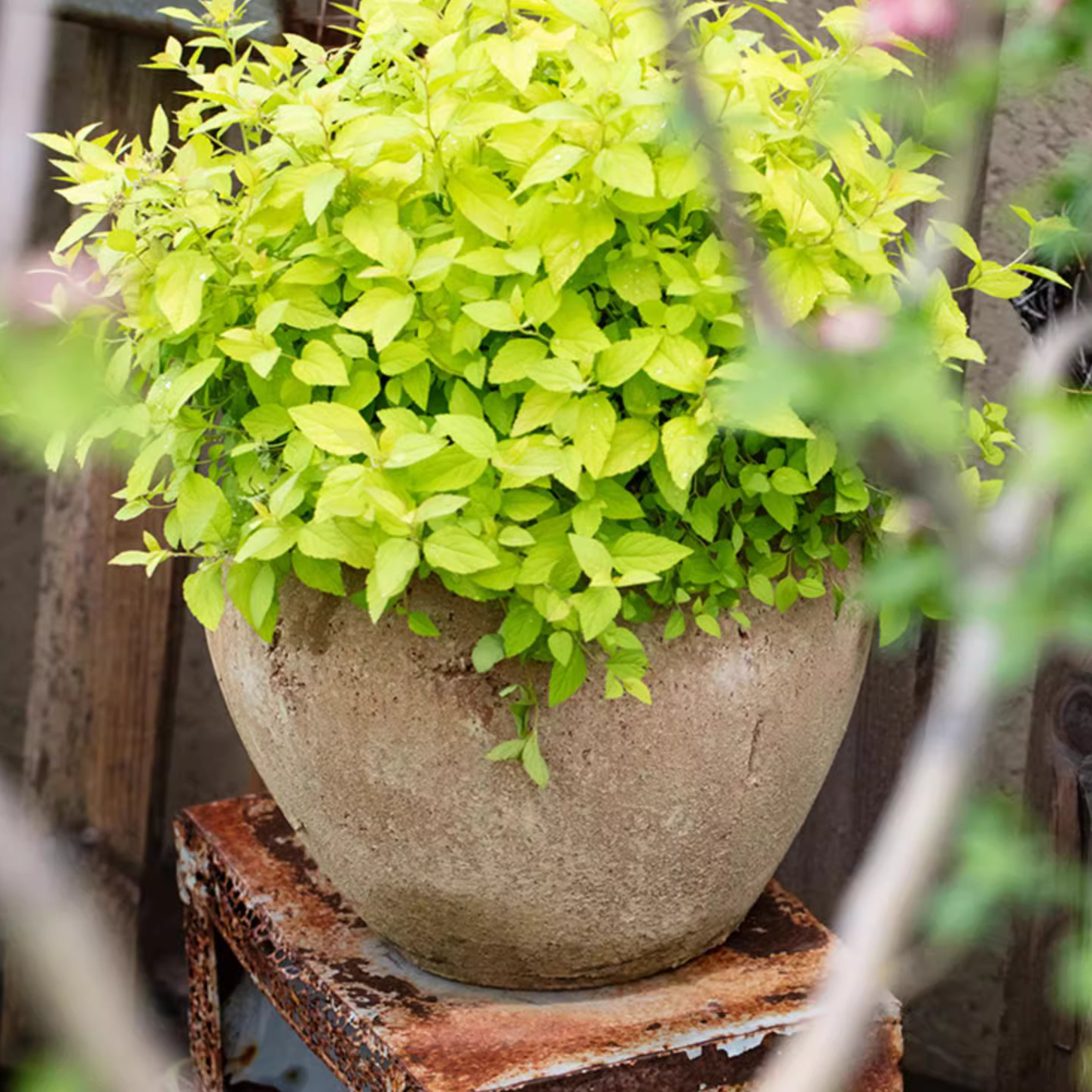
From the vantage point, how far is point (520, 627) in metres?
1.07

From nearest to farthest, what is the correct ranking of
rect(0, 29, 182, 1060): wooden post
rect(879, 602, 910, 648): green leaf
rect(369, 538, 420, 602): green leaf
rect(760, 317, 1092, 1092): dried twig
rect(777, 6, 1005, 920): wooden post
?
rect(760, 317, 1092, 1092): dried twig
rect(369, 538, 420, 602): green leaf
rect(879, 602, 910, 648): green leaf
rect(777, 6, 1005, 920): wooden post
rect(0, 29, 182, 1060): wooden post

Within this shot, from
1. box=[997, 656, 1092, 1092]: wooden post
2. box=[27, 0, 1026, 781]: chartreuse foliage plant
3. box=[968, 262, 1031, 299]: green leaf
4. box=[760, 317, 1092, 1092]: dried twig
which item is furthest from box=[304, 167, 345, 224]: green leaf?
box=[997, 656, 1092, 1092]: wooden post

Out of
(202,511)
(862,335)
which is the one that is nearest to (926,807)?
(862,335)

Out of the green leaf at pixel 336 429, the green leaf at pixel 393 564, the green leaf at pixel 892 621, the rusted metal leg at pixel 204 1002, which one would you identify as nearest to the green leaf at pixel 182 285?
the green leaf at pixel 336 429

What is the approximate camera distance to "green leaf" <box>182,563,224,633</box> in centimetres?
115

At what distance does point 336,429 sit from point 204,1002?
0.82 metres

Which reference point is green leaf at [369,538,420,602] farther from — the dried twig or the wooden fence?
the wooden fence

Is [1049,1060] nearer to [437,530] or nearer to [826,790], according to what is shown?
[826,790]

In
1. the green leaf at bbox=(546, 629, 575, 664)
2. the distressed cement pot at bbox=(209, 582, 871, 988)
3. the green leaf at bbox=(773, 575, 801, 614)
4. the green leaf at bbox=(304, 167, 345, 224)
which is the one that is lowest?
the distressed cement pot at bbox=(209, 582, 871, 988)

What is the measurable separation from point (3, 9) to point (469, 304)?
2.10 ft

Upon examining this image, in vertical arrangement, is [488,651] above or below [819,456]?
below

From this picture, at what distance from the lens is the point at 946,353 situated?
Result: 1.16 metres

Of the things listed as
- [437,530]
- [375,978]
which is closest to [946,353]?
[437,530]

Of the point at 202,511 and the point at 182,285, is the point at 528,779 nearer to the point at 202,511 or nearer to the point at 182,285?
the point at 202,511
